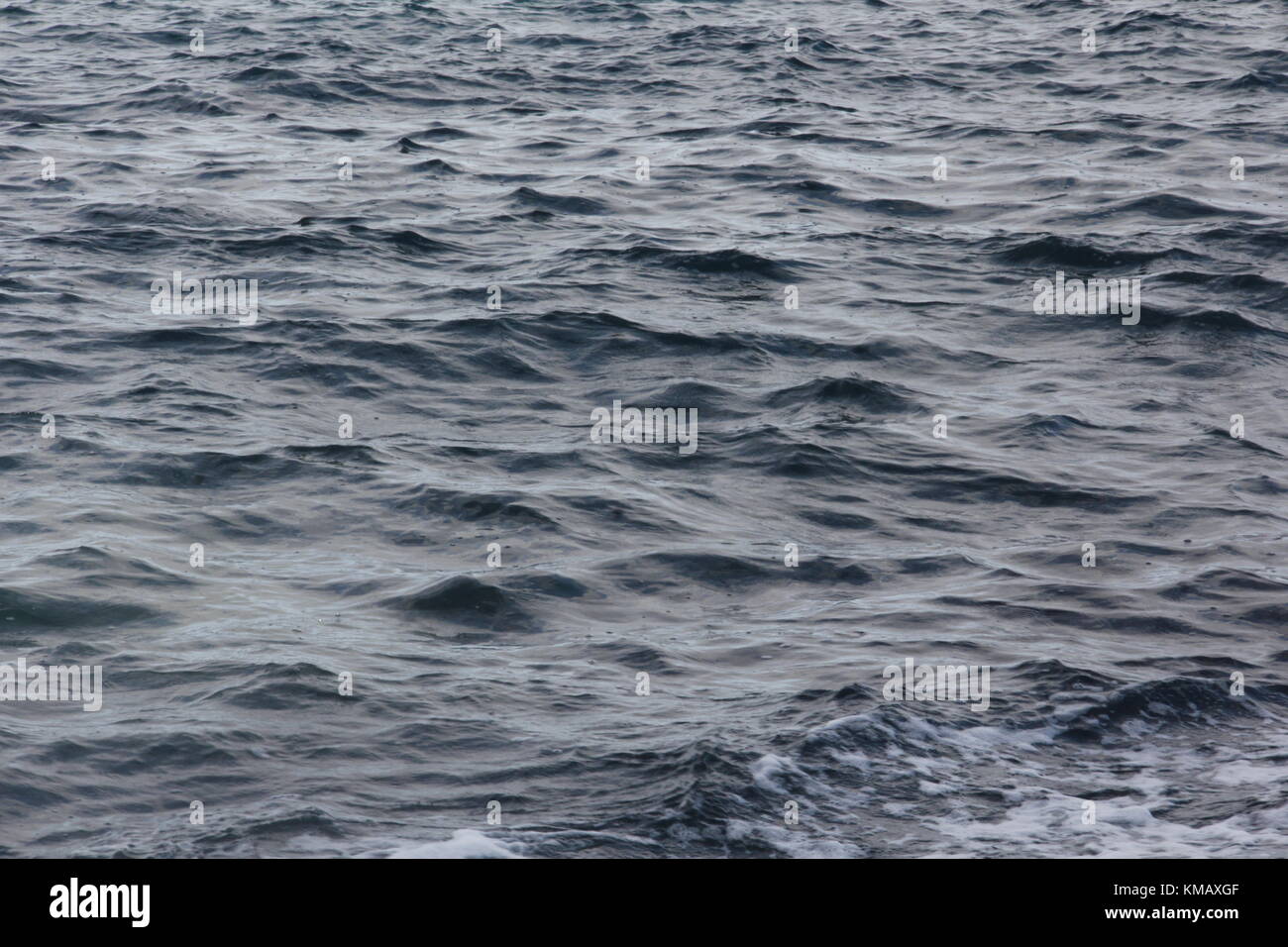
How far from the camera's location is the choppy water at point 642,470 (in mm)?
8570

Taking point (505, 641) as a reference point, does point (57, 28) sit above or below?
above

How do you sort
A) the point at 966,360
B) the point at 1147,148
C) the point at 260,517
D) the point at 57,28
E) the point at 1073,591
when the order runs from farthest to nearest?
1. the point at 57,28
2. the point at 1147,148
3. the point at 966,360
4. the point at 260,517
5. the point at 1073,591

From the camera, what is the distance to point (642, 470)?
43.0ft

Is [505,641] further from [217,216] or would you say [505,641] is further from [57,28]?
[57,28]

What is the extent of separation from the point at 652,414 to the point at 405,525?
321 centimetres

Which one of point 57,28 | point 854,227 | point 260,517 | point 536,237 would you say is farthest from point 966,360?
point 57,28

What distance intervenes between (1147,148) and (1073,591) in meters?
13.9

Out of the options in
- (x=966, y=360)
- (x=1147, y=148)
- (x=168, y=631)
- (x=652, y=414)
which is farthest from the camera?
(x=1147, y=148)

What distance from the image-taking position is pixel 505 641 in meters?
10.2

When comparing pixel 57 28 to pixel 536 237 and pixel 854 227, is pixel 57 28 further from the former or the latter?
pixel 854 227

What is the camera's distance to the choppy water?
8.57m

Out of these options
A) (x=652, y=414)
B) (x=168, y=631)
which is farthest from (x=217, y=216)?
(x=168, y=631)

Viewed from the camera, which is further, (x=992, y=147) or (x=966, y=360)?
(x=992, y=147)

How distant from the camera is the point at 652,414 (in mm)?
14266
